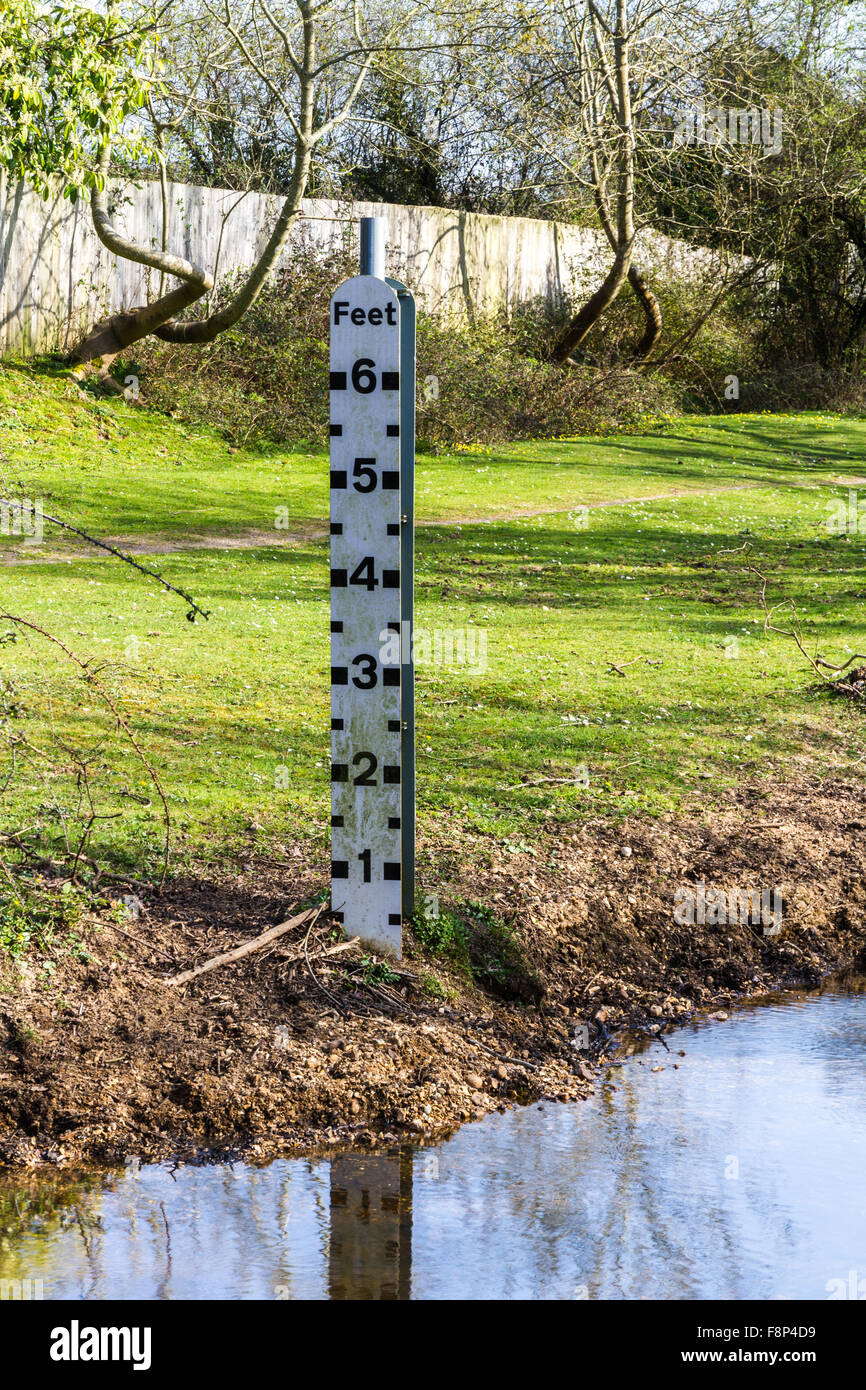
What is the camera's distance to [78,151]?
12820 mm

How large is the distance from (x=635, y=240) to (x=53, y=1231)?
2564 cm

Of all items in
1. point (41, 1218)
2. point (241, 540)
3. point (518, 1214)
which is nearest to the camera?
point (41, 1218)

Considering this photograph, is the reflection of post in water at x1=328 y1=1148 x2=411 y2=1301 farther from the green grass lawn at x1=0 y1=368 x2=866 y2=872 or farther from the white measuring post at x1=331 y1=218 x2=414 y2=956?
the green grass lawn at x1=0 y1=368 x2=866 y2=872

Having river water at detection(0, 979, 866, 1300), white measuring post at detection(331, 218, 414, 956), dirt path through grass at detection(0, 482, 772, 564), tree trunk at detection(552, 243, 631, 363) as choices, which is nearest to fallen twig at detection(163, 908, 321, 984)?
white measuring post at detection(331, 218, 414, 956)

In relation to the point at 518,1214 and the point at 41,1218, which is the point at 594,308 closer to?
the point at 518,1214

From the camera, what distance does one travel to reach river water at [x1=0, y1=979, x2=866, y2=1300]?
13.6 feet

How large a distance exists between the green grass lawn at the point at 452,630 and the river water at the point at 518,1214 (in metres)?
2.05

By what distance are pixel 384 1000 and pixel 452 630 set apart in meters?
6.30

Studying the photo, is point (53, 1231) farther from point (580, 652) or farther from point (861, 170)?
point (861, 170)

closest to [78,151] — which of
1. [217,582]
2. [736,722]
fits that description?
[217,582]

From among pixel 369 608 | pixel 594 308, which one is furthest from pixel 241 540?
pixel 594 308

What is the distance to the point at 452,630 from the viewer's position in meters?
11.6

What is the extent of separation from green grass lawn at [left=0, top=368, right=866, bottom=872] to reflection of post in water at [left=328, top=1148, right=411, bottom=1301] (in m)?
2.11

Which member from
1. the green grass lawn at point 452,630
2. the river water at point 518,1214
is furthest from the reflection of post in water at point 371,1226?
the green grass lawn at point 452,630
